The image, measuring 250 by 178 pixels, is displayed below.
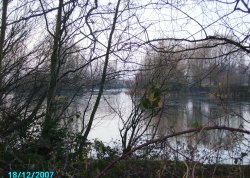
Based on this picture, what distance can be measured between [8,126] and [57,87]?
4.13 ft

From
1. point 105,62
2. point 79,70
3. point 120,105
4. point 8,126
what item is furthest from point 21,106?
point 120,105

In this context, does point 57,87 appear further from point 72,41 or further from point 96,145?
point 96,145

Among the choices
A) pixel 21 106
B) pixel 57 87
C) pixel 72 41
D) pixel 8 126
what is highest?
pixel 72 41

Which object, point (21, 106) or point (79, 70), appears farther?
point (79, 70)

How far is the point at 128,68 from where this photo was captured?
732 cm

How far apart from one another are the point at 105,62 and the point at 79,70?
602 millimetres

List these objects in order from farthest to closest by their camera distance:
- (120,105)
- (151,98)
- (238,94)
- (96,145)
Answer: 1. (238,94)
2. (120,105)
3. (96,145)
4. (151,98)

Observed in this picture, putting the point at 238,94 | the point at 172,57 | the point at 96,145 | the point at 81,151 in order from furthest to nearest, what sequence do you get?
the point at 238,94, the point at 96,145, the point at 81,151, the point at 172,57

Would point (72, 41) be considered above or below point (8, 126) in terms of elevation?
above

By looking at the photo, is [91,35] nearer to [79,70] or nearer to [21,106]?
[79,70]

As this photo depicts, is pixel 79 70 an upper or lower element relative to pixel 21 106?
upper

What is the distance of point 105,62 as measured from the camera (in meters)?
7.21

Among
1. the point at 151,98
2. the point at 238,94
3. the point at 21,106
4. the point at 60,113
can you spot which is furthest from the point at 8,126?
the point at 238,94

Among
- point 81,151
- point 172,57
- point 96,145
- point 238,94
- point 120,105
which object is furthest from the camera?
point 238,94
